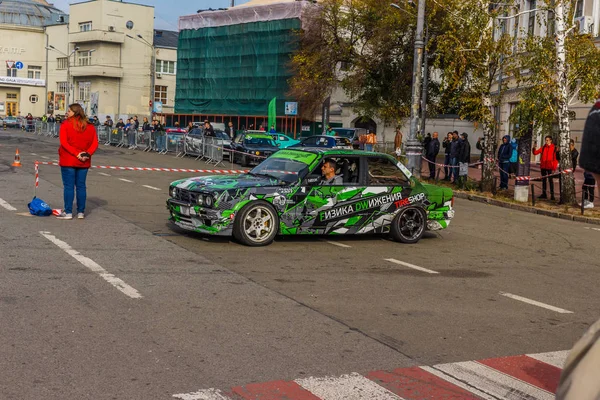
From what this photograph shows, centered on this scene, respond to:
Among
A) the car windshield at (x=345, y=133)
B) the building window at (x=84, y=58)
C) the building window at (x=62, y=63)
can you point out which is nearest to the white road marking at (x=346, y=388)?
the car windshield at (x=345, y=133)

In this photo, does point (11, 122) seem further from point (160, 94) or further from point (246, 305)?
point (246, 305)

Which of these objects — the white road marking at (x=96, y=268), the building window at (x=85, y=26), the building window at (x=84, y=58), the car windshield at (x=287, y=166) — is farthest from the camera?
the building window at (x=85, y=26)

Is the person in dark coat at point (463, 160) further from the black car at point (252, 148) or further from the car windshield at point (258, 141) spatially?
the car windshield at point (258, 141)

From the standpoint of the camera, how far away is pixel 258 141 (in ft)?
113

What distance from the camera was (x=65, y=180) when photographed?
13195 mm

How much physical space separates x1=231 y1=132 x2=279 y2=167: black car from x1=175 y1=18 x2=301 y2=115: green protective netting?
1281 inches

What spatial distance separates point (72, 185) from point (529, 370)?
9.01 metres

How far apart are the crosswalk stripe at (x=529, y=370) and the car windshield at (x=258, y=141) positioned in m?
28.1

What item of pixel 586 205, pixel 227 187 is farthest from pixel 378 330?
pixel 586 205

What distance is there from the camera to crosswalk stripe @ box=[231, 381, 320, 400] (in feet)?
17.5

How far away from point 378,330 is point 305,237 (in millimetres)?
5923

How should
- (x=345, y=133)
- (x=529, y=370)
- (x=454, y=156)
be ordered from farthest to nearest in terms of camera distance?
(x=345, y=133) < (x=454, y=156) < (x=529, y=370)

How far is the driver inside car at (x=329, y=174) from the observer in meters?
12.4

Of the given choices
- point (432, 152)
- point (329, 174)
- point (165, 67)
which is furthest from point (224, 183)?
point (165, 67)
